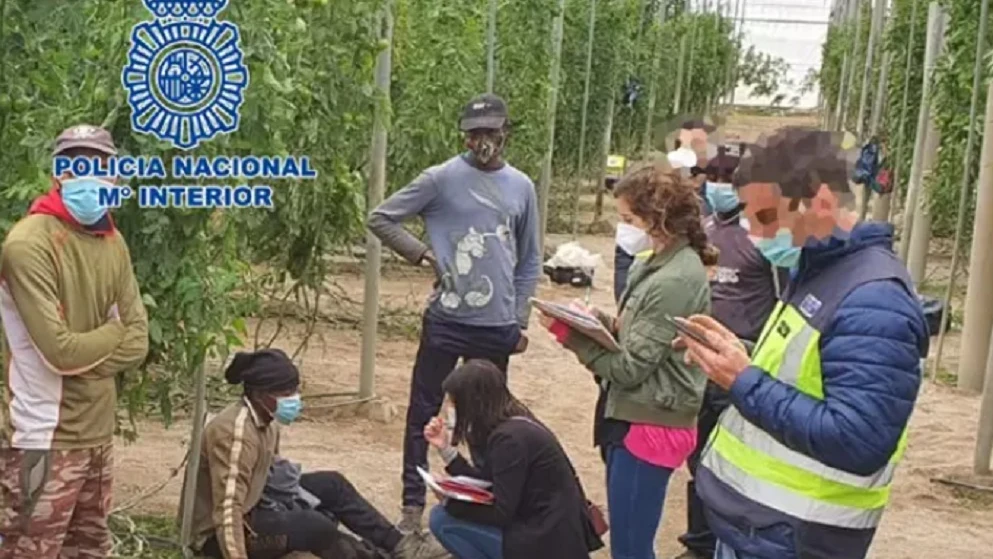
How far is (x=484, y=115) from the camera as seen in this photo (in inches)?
178

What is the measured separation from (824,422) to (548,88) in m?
8.34

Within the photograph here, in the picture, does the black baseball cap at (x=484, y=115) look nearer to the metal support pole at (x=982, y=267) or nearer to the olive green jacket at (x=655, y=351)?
the olive green jacket at (x=655, y=351)

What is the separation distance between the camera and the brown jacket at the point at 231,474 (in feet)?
13.3

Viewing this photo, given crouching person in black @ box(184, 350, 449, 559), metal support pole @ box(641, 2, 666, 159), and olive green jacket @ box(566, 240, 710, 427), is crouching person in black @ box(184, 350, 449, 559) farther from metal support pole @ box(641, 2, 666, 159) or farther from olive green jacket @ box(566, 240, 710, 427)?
metal support pole @ box(641, 2, 666, 159)

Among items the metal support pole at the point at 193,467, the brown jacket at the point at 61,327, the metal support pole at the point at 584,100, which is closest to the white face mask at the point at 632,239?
the metal support pole at the point at 193,467

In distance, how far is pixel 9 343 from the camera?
3404 millimetres

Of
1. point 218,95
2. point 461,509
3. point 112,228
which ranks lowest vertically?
point 461,509

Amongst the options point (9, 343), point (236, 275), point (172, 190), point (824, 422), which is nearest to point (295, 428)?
point (236, 275)

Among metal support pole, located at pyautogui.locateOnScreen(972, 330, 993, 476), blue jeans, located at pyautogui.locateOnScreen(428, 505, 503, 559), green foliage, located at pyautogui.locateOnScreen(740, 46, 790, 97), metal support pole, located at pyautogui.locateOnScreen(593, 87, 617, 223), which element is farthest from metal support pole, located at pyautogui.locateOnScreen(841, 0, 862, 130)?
blue jeans, located at pyautogui.locateOnScreen(428, 505, 503, 559)

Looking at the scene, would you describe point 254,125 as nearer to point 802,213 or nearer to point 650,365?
point 650,365

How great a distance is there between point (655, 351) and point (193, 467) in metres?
1.59

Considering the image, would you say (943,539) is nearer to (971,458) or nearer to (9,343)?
(971,458)

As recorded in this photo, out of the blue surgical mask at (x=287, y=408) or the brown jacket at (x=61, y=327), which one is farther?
the blue surgical mask at (x=287, y=408)

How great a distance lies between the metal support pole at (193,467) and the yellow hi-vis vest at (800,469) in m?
2.26
